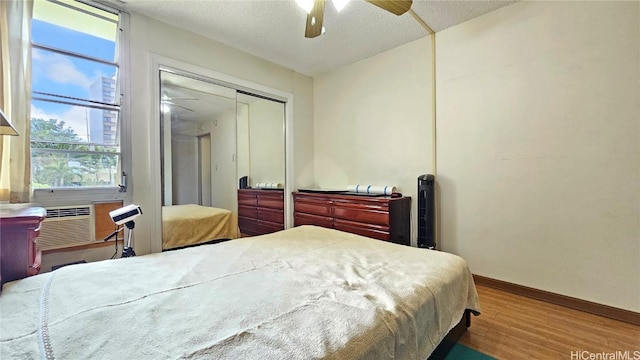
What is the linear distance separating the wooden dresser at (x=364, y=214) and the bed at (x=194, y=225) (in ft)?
3.48

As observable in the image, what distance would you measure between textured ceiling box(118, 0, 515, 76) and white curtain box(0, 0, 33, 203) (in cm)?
76

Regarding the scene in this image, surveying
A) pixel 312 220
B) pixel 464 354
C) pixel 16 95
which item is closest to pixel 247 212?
pixel 312 220

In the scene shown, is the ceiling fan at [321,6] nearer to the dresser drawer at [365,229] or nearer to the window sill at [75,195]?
the dresser drawer at [365,229]

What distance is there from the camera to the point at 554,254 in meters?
2.26

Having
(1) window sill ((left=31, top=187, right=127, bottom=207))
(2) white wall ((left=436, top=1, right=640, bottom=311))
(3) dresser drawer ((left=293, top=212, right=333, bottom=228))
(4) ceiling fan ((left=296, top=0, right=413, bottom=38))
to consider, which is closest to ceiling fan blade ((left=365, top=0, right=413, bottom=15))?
(4) ceiling fan ((left=296, top=0, right=413, bottom=38))

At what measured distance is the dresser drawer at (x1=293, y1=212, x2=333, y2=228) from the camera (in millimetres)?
3428

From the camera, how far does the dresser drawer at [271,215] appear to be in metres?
3.91

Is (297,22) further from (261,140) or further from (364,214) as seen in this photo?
(364,214)

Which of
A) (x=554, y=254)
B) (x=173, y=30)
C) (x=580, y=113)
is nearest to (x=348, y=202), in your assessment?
(x=554, y=254)

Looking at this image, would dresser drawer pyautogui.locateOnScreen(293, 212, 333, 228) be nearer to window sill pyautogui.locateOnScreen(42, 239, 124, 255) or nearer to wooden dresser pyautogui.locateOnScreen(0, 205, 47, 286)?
window sill pyautogui.locateOnScreen(42, 239, 124, 255)

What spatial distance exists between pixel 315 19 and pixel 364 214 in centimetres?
202

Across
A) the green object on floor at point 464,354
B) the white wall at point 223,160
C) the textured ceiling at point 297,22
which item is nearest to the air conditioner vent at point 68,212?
the white wall at point 223,160

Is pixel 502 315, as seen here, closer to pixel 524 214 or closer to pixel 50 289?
pixel 524 214

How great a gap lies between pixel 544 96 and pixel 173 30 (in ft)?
11.8
